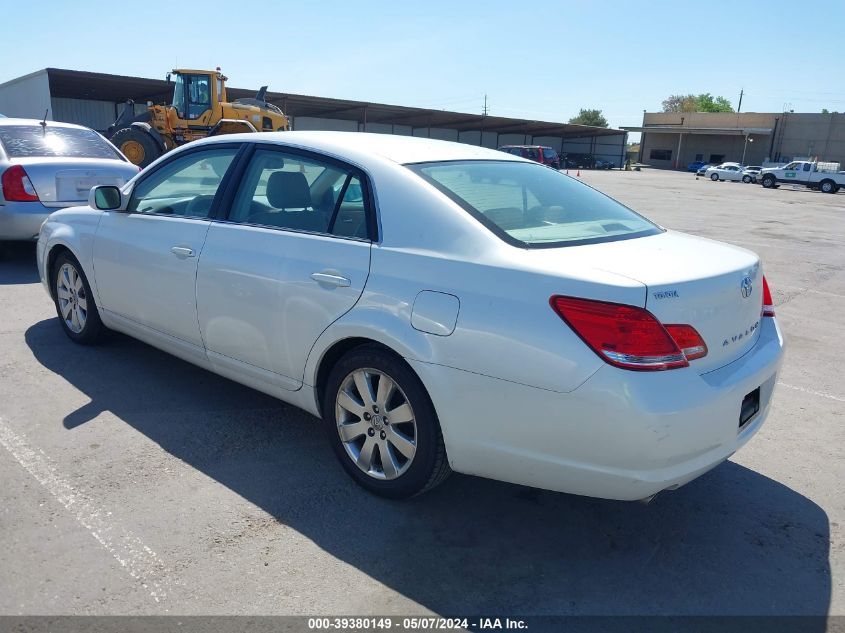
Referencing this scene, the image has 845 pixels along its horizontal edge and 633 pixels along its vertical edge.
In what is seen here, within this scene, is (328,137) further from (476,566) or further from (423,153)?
→ (476,566)

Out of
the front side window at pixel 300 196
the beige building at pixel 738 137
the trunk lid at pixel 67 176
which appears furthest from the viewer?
the beige building at pixel 738 137

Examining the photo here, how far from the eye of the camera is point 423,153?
3.43 metres

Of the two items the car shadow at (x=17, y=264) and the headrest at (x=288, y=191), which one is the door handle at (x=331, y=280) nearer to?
the headrest at (x=288, y=191)

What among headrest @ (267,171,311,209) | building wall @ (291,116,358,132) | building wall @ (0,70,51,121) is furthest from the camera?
building wall @ (291,116,358,132)

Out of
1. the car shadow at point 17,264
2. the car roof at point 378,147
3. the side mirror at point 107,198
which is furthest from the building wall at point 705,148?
the side mirror at point 107,198

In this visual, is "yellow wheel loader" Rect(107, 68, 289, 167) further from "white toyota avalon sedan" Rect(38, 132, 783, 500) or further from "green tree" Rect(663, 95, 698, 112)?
"green tree" Rect(663, 95, 698, 112)

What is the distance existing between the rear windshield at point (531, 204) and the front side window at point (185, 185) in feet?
4.49

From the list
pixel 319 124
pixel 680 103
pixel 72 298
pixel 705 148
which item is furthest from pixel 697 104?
pixel 72 298

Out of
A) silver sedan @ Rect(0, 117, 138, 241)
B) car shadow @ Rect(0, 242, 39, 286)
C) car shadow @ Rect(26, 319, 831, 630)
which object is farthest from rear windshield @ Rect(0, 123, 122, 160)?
car shadow @ Rect(26, 319, 831, 630)

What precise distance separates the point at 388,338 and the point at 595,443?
37.3 inches

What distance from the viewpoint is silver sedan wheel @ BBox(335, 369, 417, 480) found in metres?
2.99

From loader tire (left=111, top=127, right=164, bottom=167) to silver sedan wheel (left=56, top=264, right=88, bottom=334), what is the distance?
1613 centimetres

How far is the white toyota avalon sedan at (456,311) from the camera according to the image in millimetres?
2453

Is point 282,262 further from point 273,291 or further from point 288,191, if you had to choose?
point 288,191
